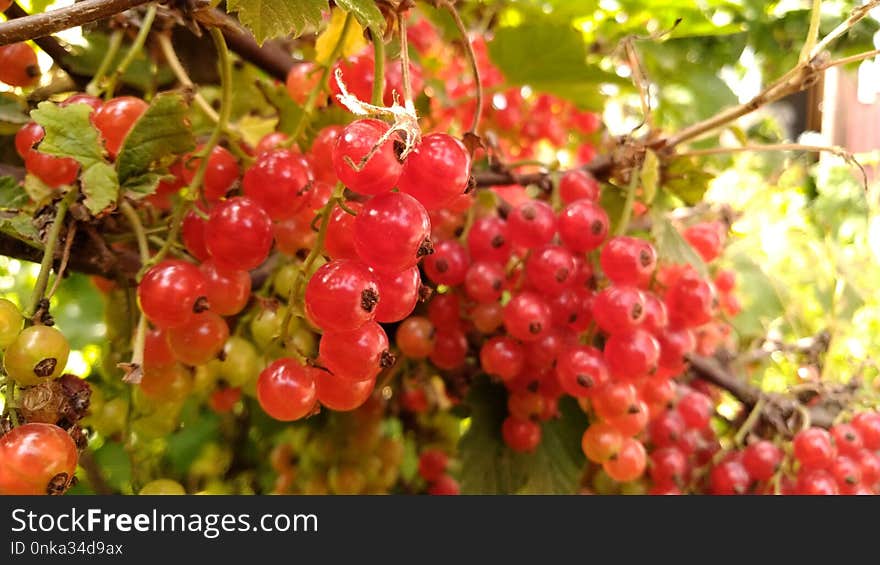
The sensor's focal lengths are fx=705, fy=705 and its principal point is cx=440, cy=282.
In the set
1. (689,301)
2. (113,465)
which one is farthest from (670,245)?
(113,465)

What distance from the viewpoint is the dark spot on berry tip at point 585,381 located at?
568mm

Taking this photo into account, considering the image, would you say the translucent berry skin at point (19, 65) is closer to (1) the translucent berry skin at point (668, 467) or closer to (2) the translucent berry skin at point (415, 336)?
(2) the translucent berry skin at point (415, 336)

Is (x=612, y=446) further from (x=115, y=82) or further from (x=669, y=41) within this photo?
(x=669, y=41)

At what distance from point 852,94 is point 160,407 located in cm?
221

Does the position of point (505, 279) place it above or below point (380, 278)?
below

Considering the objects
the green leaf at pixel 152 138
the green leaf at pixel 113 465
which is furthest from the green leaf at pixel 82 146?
the green leaf at pixel 113 465

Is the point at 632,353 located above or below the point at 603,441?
above

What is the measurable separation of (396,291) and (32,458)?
0.20 m

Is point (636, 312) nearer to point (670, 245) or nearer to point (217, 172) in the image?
point (670, 245)

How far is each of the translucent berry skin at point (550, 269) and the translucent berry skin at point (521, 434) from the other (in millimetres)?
163

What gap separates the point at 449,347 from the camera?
2.12ft

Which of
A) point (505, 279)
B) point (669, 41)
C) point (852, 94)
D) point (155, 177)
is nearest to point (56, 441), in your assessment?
point (155, 177)
